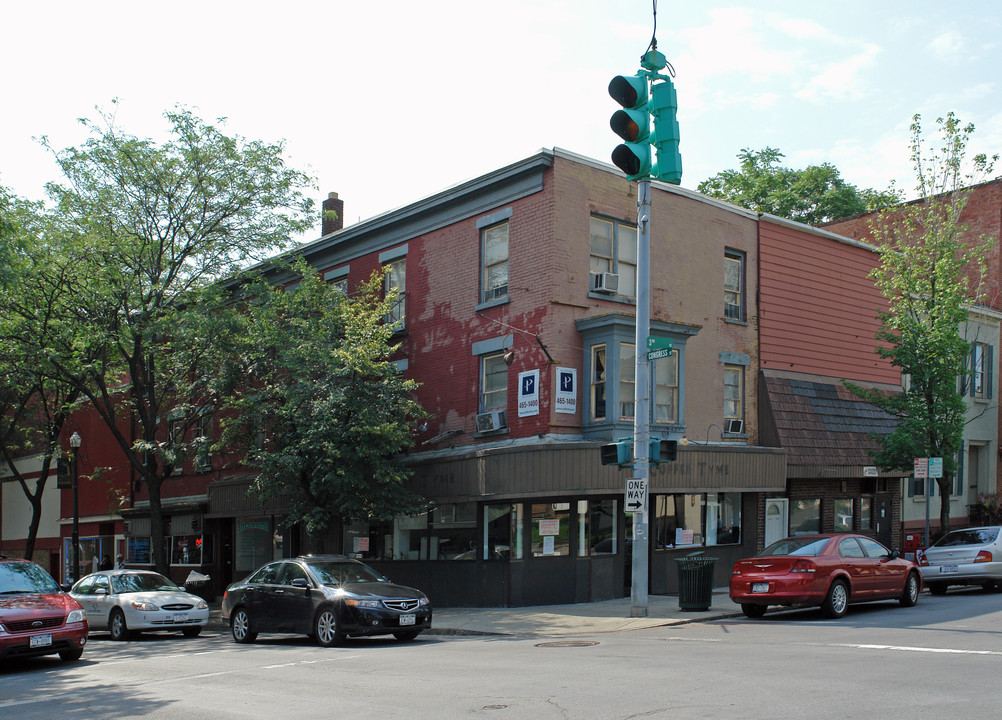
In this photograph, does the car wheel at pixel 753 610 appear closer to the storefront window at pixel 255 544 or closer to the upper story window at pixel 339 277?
the upper story window at pixel 339 277

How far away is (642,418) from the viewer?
17562 millimetres

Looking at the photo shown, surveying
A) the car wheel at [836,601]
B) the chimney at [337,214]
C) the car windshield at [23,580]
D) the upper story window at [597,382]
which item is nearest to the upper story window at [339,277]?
the chimney at [337,214]

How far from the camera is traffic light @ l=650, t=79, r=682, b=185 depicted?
572 inches

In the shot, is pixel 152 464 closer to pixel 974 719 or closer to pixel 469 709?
pixel 469 709

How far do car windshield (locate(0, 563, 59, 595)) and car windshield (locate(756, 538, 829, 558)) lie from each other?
470 inches

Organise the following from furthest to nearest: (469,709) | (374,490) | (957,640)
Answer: (374,490) < (957,640) < (469,709)

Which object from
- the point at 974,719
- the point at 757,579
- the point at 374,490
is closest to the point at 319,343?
the point at 374,490

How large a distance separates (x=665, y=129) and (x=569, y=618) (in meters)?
9.33

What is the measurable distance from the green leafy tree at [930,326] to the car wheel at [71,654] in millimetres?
18668

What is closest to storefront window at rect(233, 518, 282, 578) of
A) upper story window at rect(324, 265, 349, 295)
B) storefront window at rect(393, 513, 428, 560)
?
storefront window at rect(393, 513, 428, 560)

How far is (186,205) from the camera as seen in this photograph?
972 inches

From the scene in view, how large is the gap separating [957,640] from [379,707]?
Answer: 26.5 ft

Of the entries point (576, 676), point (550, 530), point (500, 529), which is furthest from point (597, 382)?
point (576, 676)

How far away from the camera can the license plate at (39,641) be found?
14.1 m
